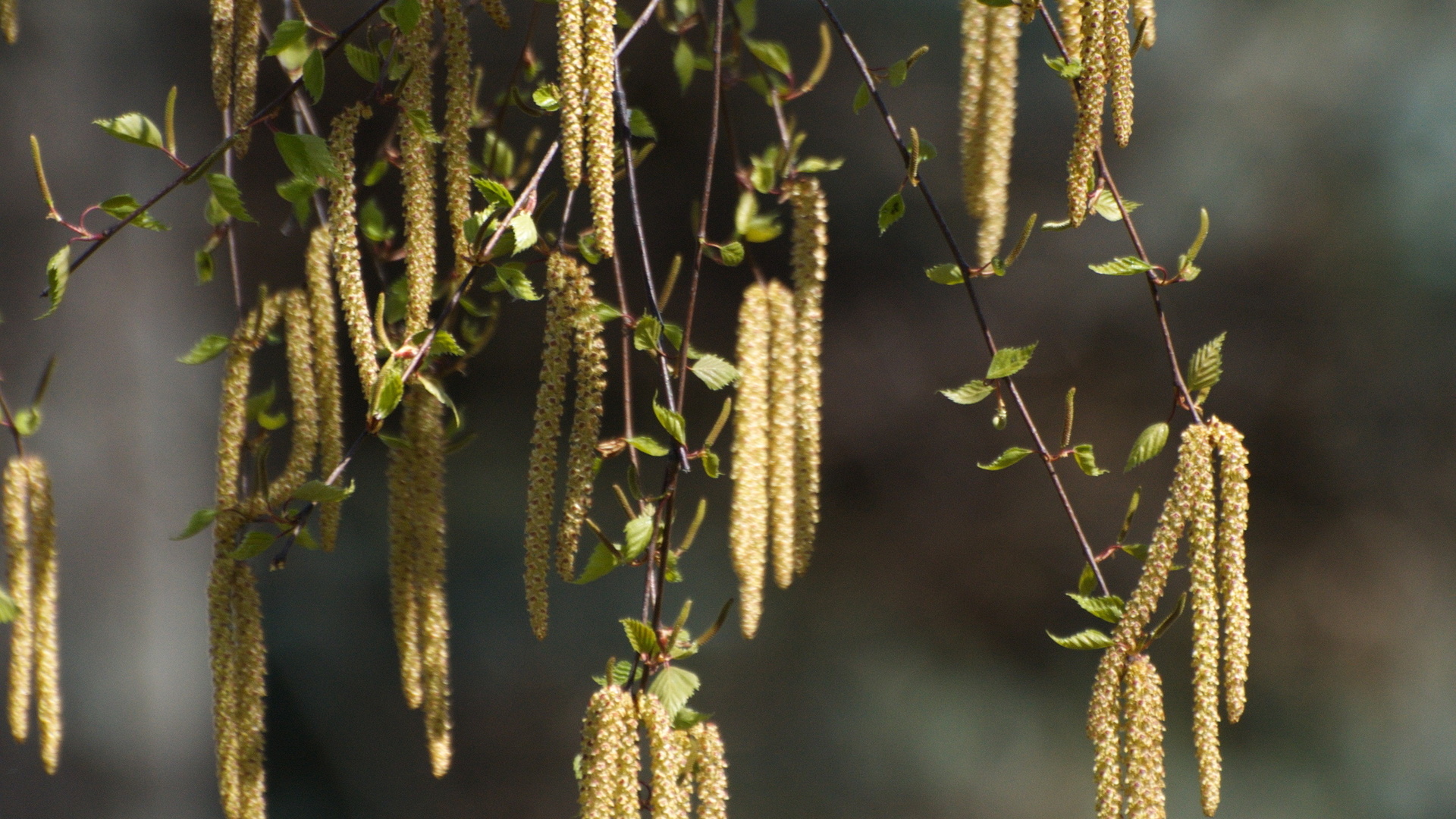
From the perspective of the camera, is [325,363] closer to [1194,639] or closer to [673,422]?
[673,422]

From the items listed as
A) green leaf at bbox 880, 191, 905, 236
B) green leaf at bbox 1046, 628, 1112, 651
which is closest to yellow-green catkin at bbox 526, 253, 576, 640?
green leaf at bbox 880, 191, 905, 236

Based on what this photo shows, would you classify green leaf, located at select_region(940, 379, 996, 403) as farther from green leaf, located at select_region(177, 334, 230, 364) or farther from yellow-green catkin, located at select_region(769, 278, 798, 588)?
green leaf, located at select_region(177, 334, 230, 364)

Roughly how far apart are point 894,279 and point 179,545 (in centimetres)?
112

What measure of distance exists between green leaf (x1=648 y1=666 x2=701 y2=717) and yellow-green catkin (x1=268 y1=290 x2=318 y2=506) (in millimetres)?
310

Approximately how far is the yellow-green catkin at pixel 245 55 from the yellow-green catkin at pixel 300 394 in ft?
0.51

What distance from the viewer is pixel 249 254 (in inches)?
56.3

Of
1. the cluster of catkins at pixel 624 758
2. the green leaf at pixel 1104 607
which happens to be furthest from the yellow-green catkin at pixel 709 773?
the green leaf at pixel 1104 607

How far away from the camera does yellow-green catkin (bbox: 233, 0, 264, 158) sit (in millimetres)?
645

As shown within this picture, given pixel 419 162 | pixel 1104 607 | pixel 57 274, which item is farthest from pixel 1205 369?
pixel 57 274

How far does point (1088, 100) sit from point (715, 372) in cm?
27

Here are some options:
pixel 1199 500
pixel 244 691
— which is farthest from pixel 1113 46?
pixel 244 691

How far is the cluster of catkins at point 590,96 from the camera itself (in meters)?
0.52

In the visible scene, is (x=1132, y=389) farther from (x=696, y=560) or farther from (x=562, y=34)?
(x=562, y=34)

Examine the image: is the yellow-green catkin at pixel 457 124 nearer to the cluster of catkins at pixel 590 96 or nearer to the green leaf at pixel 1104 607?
the cluster of catkins at pixel 590 96
